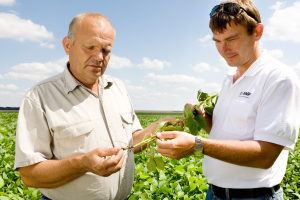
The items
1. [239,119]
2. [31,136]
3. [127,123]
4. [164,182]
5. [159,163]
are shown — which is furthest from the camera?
[164,182]

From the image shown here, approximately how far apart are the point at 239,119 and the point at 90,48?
1.18m

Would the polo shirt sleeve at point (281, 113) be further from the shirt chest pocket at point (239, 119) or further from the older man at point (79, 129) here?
the older man at point (79, 129)

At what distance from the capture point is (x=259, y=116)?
169 centimetres

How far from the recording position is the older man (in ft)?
6.06

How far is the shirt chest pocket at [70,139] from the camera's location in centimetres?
195

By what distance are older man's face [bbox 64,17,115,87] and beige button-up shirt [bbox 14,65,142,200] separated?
0.10 metres

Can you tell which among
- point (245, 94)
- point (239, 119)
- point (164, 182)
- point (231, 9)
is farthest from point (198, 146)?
point (164, 182)

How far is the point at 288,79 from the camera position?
1.64 metres

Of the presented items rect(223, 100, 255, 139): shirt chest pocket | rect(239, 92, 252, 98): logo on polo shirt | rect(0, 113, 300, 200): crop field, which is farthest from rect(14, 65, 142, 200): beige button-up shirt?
rect(239, 92, 252, 98): logo on polo shirt

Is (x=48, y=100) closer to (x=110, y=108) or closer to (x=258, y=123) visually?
(x=110, y=108)

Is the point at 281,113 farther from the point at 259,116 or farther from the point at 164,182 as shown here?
the point at 164,182

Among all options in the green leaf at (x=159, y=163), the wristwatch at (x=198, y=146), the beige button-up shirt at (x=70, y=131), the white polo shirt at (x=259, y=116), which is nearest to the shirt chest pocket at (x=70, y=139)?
the beige button-up shirt at (x=70, y=131)

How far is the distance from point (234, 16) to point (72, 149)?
4.67 ft

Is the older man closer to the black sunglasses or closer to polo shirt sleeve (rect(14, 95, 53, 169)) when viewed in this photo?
polo shirt sleeve (rect(14, 95, 53, 169))
